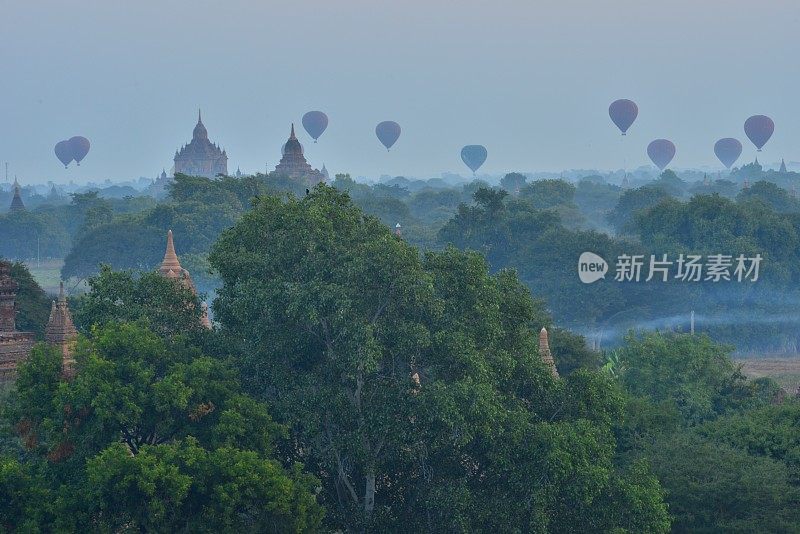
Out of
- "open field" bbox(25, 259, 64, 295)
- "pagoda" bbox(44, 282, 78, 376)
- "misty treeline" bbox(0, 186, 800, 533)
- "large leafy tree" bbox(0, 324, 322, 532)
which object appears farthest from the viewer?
"open field" bbox(25, 259, 64, 295)

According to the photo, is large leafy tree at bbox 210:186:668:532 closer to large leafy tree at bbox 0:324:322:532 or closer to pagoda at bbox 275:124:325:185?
large leafy tree at bbox 0:324:322:532

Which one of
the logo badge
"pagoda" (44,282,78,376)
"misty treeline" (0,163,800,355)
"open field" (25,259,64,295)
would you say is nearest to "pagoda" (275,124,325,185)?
"open field" (25,259,64,295)

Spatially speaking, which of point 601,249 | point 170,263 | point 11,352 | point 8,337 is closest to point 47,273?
point 601,249

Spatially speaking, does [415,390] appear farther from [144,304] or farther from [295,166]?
[295,166]

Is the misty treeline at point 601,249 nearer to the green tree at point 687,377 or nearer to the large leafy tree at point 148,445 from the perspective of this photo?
the green tree at point 687,377

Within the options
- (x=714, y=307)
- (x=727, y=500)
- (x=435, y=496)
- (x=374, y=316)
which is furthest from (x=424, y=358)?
(x=714, y=307)
